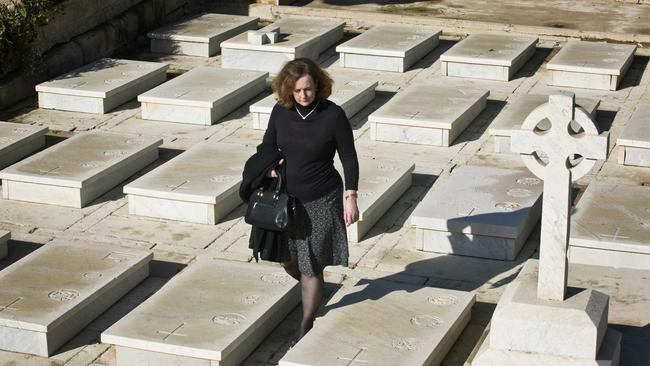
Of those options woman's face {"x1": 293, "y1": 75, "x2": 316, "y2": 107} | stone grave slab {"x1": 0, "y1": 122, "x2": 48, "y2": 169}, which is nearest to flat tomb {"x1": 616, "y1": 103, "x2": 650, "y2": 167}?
woman's face {"x1": 293, "y1": 75, "x2": 316, "y2": 107}

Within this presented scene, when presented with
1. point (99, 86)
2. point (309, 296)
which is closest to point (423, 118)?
point (99, 86)

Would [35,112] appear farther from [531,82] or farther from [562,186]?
[562,186]

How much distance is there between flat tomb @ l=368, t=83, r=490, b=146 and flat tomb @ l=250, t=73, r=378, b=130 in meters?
0.42

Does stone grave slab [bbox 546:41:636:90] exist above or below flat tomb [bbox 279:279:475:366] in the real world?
above

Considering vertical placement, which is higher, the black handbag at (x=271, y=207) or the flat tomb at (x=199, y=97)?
the black handbag at (x=271, y=207)

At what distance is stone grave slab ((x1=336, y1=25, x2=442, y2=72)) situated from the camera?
14.1m

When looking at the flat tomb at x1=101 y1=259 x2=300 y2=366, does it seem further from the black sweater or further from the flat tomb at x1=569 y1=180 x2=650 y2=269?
the flat tomb at x1=569 y1=180 x2=650 y2=269

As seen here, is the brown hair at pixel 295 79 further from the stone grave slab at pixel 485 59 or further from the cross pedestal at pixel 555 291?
the stone grave slab at pixel 485 59

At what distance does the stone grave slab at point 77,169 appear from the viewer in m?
10.1

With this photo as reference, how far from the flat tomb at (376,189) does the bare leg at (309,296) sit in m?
1.90

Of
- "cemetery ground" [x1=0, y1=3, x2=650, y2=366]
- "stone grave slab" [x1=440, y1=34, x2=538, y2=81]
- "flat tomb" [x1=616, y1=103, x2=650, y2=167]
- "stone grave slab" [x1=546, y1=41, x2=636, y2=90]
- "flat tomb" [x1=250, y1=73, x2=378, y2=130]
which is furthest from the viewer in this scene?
"stone grave slab" [x1=440, y1=34, x2=538, y2=81]

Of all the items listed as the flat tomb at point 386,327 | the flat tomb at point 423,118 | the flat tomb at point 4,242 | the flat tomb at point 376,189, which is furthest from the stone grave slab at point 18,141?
the flat tomb at point 386,327

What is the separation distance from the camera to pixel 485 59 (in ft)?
44.9

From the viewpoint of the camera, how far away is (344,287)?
8.47 metres
